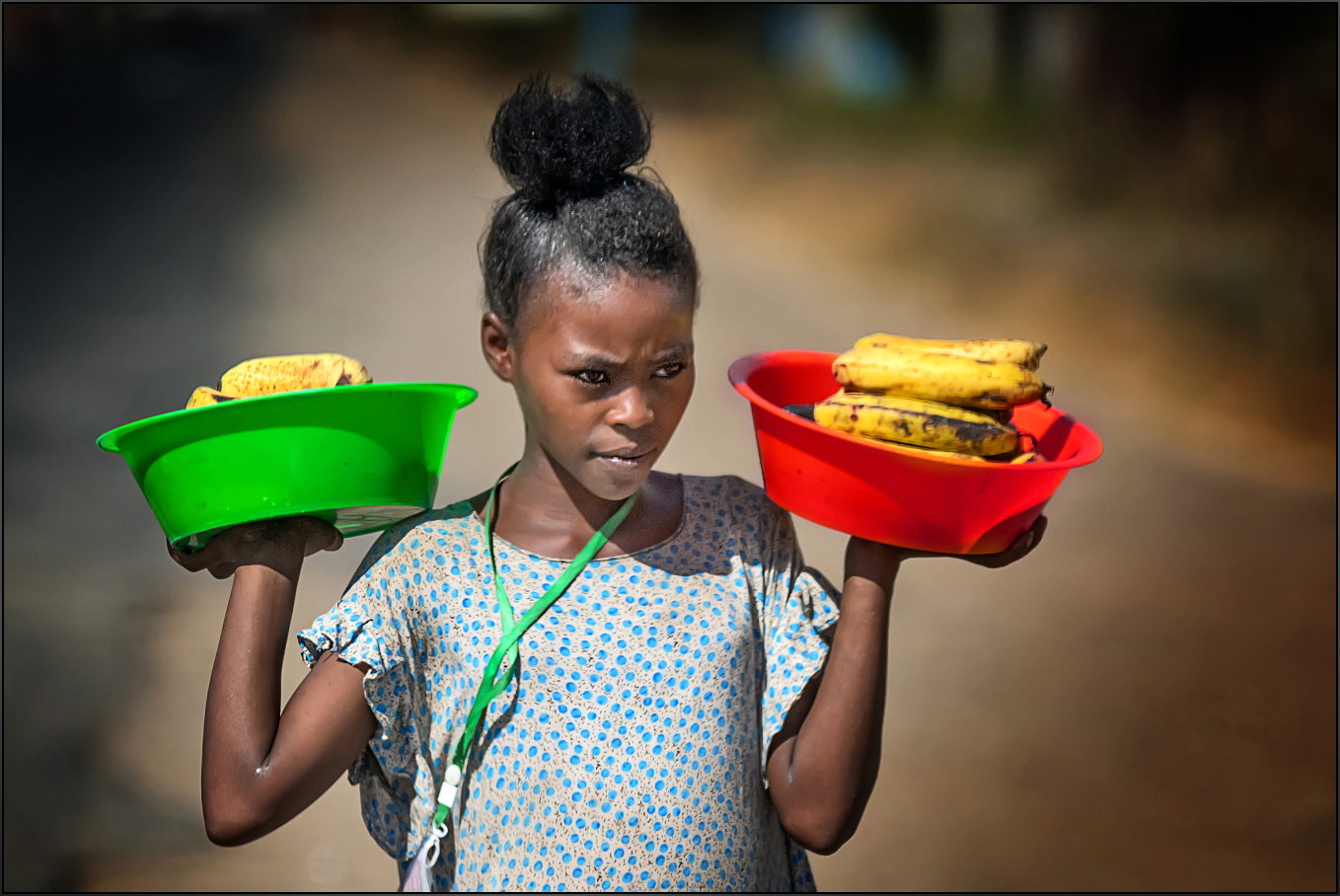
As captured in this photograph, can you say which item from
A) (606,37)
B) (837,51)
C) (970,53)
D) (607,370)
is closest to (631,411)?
(607,370)

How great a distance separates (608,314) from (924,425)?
0.85 feet

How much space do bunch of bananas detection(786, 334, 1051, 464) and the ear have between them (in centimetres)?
27

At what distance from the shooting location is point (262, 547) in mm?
920

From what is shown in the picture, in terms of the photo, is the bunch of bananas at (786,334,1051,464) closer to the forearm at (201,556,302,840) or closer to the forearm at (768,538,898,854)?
the forearm at (768,538,898,854)

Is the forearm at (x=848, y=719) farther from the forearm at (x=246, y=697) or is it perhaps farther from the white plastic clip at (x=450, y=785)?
the forearm at (x=246, y=697)

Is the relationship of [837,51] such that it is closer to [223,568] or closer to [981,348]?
[981,348]

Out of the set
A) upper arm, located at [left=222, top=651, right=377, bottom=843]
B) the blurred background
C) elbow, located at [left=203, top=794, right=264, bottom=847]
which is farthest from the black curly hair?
the blurred background

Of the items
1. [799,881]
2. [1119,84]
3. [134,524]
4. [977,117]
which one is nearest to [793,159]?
[977,117]

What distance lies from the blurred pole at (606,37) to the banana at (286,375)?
1758mm

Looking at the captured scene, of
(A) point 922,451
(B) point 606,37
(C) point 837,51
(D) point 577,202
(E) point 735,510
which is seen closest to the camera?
(A) point 922,451

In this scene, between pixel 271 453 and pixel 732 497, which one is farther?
pixel 732 497

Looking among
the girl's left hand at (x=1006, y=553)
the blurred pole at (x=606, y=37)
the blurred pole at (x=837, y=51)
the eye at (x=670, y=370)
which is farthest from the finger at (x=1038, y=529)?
the blurred pole at (x=837, y=51)

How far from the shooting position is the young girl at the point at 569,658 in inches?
35.3

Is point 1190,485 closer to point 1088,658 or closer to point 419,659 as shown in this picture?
point 1088,658
